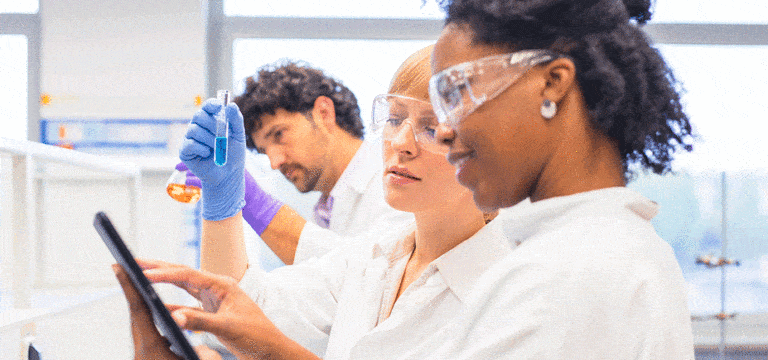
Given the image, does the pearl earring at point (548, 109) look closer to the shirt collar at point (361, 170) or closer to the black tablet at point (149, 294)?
the black tablet at point (149, 294)

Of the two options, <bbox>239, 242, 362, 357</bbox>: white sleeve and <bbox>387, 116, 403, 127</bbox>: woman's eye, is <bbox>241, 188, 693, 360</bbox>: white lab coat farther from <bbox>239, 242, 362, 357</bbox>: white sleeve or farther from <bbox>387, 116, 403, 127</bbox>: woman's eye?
<bbox>239, 242, 362, 357</bbox>: white sleeve

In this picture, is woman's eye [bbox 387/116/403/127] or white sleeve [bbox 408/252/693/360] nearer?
white sleeve [bbox 408/252/693/360]

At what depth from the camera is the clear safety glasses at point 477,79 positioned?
1.92ft

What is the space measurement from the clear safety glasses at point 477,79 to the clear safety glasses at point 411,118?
0.39 meters

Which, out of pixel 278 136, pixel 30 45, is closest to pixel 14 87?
pixel 30 45

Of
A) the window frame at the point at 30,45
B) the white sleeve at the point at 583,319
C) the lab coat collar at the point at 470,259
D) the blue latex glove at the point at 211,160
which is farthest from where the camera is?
the window frame at the point at 30,45

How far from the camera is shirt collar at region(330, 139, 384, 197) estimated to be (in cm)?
187

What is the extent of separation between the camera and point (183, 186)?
158 cm

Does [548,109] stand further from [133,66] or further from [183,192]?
[133,66]

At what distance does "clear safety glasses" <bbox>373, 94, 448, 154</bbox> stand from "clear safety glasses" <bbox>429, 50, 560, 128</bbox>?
0.39 m

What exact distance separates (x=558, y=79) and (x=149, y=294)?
1.54 ft

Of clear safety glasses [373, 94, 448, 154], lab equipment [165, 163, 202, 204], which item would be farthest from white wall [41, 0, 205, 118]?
clear safety glasses [373, 94, 448, 154]

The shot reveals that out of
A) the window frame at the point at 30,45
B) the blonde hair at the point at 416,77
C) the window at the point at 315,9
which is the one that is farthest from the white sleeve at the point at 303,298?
the window frame at the point at 30,45

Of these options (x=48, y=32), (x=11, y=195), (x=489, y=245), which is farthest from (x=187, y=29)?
(x=489, y=245)
